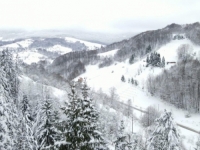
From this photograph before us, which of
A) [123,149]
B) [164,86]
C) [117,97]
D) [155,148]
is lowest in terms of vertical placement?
[117,97]

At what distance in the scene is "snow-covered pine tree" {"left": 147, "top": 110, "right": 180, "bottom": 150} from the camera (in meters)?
15.2

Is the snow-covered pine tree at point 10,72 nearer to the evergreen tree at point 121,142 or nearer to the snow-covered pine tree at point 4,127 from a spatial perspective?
the evergreen tree at point 121,142

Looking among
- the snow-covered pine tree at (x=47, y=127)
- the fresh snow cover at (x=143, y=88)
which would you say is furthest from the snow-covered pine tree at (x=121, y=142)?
the fresh snow cover at (x=143, y=88)

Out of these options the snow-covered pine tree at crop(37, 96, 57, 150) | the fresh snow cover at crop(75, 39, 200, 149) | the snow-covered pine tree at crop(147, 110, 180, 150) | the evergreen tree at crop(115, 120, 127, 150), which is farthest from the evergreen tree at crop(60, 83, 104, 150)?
the fresh snow cover at crop(75, 39, 200, 149)

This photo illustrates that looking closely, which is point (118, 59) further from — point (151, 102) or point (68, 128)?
point (68, 128)

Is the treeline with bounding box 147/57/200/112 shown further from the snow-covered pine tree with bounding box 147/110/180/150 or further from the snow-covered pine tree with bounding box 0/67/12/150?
the snow-covered pine tree with bounding box 0/67/12/150

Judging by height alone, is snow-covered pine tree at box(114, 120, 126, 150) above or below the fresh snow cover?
above

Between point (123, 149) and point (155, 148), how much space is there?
Answer: 7.08 metres

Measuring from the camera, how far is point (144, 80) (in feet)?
334

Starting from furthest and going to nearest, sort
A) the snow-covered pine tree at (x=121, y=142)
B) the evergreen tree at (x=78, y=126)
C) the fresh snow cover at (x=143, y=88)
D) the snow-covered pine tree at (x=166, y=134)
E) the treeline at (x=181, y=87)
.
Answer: the treeline at (x=181, y=87) < the fresh snow cover at (x=143, y=88) < the snow-covered pine tree at (x=121, y=142) < the snow-covered pine tree at (x=166, y=134) < the evergreen tree at (x=78, y=126)

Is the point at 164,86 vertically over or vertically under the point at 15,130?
under

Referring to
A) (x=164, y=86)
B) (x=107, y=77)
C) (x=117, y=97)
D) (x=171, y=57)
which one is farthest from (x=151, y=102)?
(x=171, y=57)

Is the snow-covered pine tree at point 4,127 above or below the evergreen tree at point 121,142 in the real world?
above

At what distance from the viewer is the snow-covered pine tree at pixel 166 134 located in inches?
598
